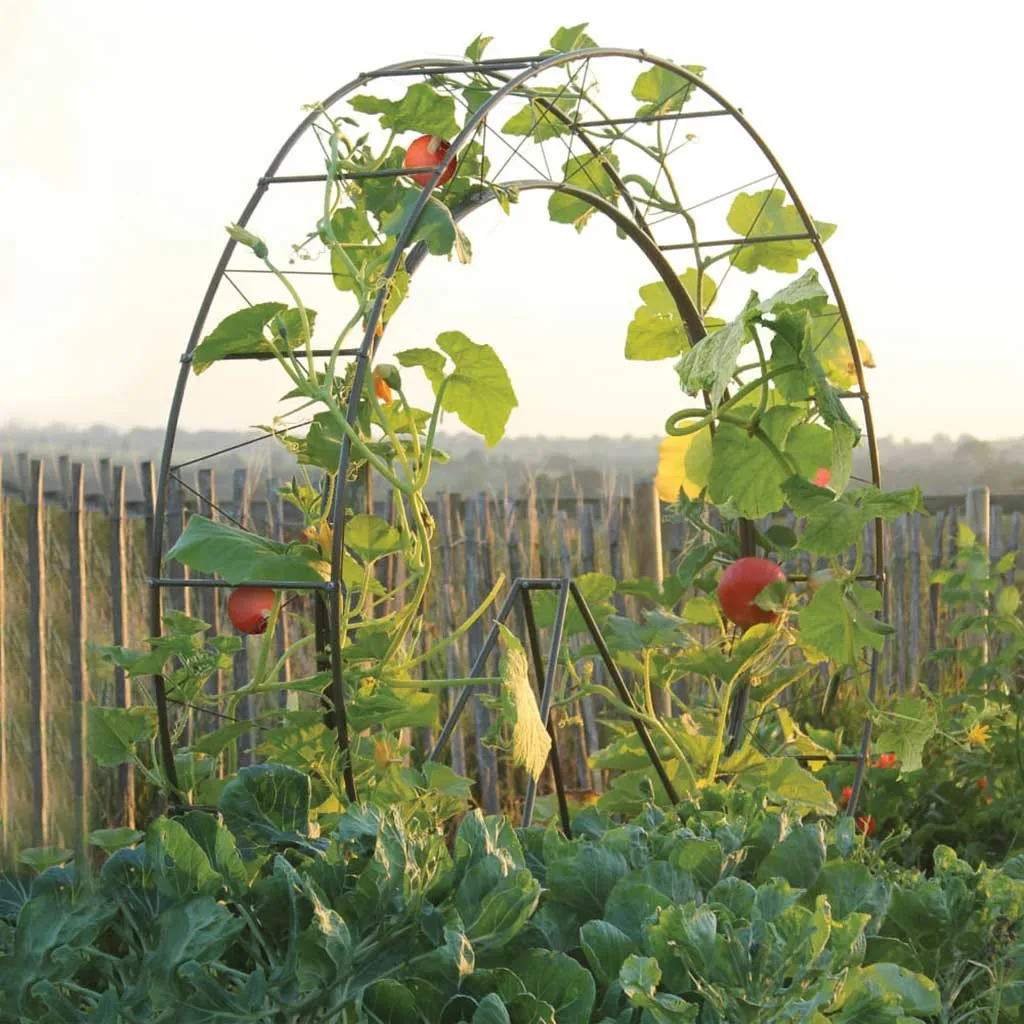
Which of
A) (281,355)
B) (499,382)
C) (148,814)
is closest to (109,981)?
(281,355)

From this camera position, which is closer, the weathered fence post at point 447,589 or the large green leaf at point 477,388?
the large green leaf at point 477,388

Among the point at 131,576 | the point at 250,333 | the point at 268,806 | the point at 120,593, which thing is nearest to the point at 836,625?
the point at 250,333

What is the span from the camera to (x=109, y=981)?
1.25 metres

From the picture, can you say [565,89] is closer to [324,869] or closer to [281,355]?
[281,355]

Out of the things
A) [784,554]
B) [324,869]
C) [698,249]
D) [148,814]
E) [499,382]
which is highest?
[698,249]

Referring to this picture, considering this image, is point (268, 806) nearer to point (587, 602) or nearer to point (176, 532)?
point (587, 602)

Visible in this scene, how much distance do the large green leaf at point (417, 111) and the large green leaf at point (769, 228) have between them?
39.7 inches

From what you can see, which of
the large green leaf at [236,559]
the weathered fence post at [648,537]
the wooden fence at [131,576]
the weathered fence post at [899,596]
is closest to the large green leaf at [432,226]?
the large green leaf at [236,559]

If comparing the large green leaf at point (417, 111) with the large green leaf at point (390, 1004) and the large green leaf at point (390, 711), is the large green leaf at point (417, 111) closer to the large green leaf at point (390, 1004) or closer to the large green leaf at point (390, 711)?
the large green leaf at point (390, 711)

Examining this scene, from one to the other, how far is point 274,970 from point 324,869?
108 millimetres

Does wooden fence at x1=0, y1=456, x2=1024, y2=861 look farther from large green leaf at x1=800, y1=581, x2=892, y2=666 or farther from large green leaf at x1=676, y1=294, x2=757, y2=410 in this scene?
large green leaf at x1=676, y1=294, x2=757, y2=410

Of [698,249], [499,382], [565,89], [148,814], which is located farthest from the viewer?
[148,814]

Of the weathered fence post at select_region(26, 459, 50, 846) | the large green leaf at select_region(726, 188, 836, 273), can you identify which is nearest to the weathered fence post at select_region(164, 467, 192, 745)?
the weathered fence post at select_region(26, 459, 50, 846)

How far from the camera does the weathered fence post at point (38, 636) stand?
3.91 m
